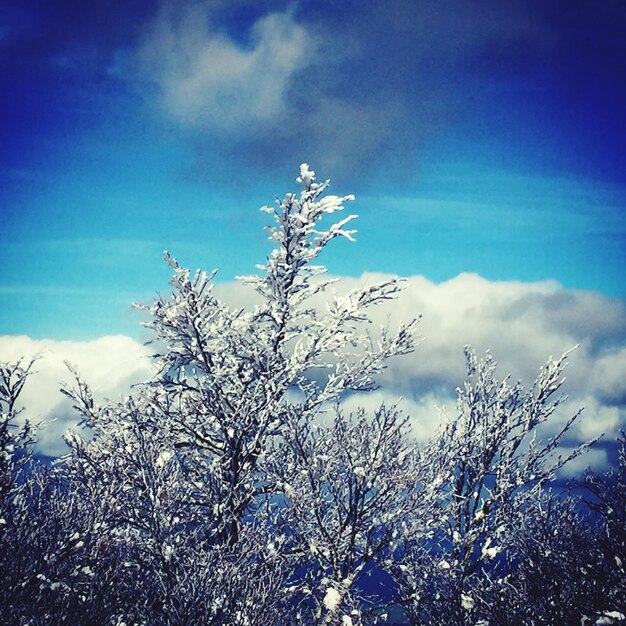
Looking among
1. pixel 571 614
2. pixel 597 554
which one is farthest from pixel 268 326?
pixel 597 554

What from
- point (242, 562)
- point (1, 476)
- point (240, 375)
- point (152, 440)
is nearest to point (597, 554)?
point (242, 562)

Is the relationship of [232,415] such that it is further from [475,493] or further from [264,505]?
[475,493]

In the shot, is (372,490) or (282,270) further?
(372,490)

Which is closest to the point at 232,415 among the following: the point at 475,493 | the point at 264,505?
the point at 264,505

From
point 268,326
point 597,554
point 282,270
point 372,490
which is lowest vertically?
point 597,554

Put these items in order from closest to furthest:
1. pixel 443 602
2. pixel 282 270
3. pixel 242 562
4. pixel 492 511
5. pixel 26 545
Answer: pixel 242 562, pixel 282 270, pixel 26 545, pixel 443 602, pixel 492 511

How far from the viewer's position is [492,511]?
12031 mm

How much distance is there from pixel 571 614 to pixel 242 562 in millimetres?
5928

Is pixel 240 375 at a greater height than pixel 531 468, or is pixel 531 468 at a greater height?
pixel 240 375

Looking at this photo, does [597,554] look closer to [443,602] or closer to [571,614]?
[571,614]

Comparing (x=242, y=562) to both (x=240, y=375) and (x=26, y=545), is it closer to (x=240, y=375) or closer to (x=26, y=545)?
(x=240, y=375)

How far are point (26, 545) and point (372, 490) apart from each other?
258 inches

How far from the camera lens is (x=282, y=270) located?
Result: 8.75 metres

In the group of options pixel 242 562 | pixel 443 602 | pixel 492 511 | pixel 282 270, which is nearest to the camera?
pixel 242 562
